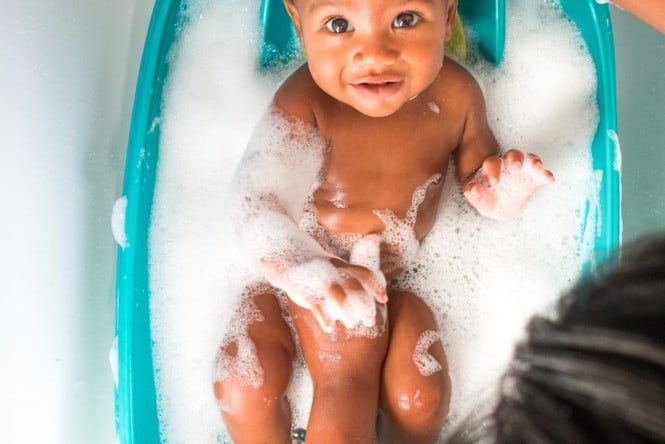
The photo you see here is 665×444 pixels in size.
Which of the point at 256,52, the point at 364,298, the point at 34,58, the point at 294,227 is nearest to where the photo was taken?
the point at 364,298

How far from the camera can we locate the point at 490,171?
0.91m

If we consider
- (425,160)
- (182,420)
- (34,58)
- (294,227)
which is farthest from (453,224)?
(34,58)

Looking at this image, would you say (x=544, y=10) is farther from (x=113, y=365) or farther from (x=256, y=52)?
(x=113, y=365)

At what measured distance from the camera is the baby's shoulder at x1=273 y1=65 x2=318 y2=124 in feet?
3.11

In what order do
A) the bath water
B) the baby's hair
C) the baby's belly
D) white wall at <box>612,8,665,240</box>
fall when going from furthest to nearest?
white wall at <box>612,8,665,240</box> → the bath water → the baby's belly → the baby's hair

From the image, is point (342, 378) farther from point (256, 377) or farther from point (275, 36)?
point (275, 36)

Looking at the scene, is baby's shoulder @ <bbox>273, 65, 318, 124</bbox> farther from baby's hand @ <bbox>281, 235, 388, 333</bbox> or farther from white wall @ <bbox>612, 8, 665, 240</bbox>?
white wall @ <bbox>612, 8, 665, 240</bbox>

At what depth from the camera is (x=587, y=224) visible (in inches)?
43.1

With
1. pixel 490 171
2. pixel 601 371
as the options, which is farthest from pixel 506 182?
pixel 601 371

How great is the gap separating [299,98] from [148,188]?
29 cm

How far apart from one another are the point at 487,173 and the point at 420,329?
237 millimetres

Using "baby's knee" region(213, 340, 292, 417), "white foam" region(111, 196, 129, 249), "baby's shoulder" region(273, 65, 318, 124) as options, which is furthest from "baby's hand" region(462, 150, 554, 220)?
"white foam" region(111, 196, 129, 249)

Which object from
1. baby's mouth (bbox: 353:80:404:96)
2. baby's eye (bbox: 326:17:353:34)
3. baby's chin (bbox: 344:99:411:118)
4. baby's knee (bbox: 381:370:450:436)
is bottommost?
baby's knee (bbox: 381:370:450:436)

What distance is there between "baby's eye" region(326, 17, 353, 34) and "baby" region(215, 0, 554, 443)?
0.04 metres
